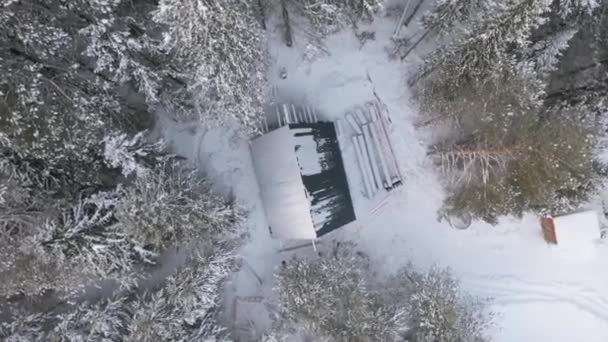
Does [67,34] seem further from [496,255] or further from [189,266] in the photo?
[496,255]

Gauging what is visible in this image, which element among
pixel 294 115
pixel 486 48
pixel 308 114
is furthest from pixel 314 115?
pixel 486 48

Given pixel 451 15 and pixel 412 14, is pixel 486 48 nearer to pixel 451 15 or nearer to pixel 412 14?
pixel 451 15

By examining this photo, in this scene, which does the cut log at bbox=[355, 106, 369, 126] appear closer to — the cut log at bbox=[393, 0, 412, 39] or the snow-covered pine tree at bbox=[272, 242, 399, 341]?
the cut log at bbox=[393, 0, 412, 39]

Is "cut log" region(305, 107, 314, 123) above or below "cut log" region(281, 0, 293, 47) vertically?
below

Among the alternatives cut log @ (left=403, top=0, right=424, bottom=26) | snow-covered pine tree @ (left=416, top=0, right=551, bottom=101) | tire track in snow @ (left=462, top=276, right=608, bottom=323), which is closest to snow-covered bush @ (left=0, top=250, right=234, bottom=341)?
snow-covered pine tree @ (left=416, top=0, right=551, bottom=101)

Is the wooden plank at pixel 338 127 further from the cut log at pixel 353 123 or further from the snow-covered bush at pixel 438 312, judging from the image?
the snow-covered bush at pixel 438 312

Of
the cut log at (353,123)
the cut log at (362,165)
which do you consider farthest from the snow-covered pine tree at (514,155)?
the cut log at (353,123)
